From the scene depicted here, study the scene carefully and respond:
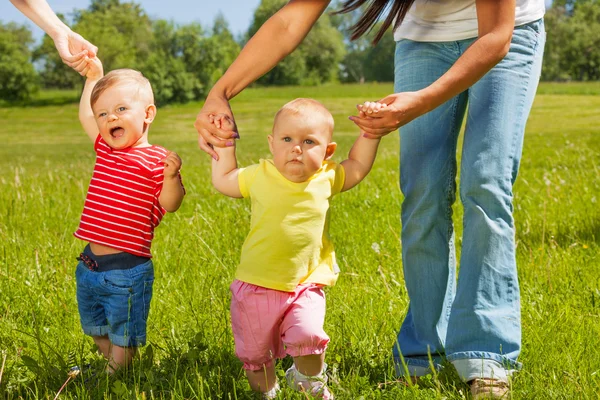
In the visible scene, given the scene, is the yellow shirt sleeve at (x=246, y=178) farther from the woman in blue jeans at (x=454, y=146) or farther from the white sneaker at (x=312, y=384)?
the white sneaker at (x=312, y=384)

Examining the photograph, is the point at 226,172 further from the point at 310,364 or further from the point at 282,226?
the point at 310,364

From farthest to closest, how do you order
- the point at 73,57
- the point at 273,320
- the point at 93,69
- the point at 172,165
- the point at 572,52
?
the point at 572,52, the point at 93,69, the point at 73,57, the point at 172,165, the point at 273,320

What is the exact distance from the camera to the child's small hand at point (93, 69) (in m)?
3.18

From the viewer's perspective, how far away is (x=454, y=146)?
307cm

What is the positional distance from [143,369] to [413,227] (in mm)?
1153

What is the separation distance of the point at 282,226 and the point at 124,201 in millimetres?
669

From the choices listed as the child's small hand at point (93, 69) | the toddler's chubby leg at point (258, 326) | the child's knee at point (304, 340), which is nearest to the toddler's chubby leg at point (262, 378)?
the toddler's chubby leg at point (258, 326)

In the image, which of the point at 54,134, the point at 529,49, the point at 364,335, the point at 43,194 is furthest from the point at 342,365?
the point at 54,134

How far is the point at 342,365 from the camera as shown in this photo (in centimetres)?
304

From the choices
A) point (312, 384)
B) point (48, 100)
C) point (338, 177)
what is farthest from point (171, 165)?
point (48, 100)

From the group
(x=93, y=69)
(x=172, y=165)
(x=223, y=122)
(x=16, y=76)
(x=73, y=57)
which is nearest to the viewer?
(x=223, y=122)

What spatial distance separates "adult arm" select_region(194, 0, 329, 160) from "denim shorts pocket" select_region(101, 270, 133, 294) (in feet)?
1.96

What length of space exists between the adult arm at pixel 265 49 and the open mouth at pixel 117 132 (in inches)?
16.6

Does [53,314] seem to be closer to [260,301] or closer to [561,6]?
[260,301]
